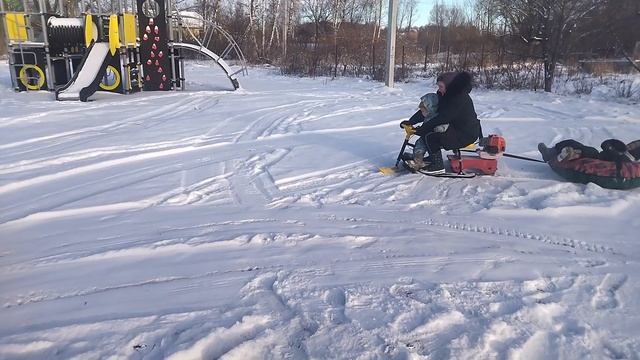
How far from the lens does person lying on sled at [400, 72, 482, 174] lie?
5734mm

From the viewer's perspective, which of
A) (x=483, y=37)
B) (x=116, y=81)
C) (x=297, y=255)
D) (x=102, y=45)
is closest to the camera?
(x=297, y=255)

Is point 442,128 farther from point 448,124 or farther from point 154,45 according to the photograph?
point 154,45

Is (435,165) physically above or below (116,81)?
below

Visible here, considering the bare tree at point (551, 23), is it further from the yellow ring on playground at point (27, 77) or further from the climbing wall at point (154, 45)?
the yellow ring on playground at point (27, 77)

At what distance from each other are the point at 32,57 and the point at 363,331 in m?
15.9

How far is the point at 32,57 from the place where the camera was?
48.8 feet

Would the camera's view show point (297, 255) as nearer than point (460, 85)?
Yes

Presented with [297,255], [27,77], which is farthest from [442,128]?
[27,77]

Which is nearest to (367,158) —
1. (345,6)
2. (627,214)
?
(627,214)

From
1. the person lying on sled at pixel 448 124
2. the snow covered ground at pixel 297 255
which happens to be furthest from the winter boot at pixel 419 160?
the snow covered ground at pixel 297 255

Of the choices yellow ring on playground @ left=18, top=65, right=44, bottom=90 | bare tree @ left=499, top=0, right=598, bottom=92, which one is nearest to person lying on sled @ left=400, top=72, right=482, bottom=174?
bare tree @ left=499, top=0, right=598, bottom=92

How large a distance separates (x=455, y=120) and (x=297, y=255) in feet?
9.92

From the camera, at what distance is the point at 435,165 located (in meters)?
6.08

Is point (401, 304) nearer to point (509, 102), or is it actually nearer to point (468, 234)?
point (468, 234)
